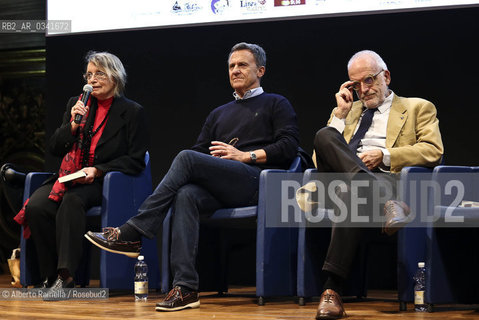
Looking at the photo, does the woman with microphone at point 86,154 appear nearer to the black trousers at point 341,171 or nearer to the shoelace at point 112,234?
A: the shoelace at point 112,234

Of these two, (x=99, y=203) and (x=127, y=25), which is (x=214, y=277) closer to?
(x=99, y=203)

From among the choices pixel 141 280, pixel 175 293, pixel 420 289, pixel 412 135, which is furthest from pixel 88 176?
pixel 420 289

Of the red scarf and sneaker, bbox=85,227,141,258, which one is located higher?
the red scarf

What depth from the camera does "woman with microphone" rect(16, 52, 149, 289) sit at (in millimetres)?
3725

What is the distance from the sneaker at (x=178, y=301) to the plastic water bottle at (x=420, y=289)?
904 millimetres

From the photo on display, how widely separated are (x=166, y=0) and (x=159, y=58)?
40 cm

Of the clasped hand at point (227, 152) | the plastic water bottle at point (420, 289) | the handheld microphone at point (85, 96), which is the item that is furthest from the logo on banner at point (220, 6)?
the plastic water bottle at point (420, 289)

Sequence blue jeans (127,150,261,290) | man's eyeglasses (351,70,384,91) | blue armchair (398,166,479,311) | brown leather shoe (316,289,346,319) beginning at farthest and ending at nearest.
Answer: man's eyeglasses (351,70,384,91) → blue jeans (127,150,261,290) → blue armchair (398,166,479,311) → brown leather shoe (316,289,346,319)

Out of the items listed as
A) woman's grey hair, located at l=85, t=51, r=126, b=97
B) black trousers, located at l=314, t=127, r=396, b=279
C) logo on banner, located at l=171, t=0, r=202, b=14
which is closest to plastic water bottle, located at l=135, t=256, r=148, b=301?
woman's grey hair, located at l=85, t=51, r=126, b=97

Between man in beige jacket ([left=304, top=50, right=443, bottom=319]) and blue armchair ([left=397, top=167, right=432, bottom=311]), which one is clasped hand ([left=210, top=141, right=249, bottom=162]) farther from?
blue armchair ([left=397, top=167, right=432, bottom=311])

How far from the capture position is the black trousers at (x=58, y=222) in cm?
358

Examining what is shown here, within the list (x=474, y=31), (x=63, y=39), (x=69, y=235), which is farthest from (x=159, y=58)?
(x=474, y=31)

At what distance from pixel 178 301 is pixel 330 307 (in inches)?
26.0

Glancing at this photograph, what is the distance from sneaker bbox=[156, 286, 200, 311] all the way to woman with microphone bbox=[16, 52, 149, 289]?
0.78 metres
